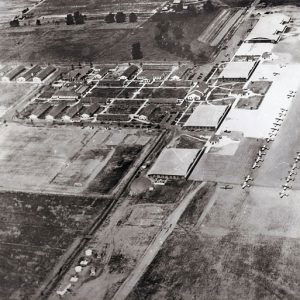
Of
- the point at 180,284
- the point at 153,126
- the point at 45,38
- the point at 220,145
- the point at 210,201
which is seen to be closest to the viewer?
the point at 180,284

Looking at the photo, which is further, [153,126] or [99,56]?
[99,56]

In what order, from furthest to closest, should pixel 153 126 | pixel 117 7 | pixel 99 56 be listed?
1. pixel 117 7
2. pixel 99 56
3. pixel 153 126

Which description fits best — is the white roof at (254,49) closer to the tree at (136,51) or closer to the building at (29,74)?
the tree at (136,51)

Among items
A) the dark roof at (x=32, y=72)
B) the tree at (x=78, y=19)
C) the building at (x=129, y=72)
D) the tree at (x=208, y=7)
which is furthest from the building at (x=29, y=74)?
the tree at (x=208, y=7)

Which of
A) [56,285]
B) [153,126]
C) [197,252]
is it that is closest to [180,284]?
[197,252]

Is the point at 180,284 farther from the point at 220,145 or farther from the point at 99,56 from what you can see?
the point at 99,56

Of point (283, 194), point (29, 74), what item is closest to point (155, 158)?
point (283, 194)

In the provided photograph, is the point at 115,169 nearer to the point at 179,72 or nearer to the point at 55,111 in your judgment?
the point at 55,111

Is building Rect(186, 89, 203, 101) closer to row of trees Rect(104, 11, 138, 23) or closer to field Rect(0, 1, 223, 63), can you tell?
field Rect(0, 1, 223, 63)
